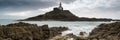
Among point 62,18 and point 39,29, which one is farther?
point 62,18

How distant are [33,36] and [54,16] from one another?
101 meters

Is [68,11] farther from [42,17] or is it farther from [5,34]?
[5,34]

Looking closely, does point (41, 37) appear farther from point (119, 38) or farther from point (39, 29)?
point (119, 38)

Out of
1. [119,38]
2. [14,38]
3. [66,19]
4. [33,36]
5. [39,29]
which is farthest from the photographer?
[66,19]

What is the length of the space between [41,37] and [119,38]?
8.92 m

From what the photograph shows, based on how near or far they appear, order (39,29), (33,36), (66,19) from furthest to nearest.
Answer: (66,19) → (39,29) → (33,36)

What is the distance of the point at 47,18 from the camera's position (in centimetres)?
12388

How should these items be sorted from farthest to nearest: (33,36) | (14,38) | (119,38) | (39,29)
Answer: (39,29)
(33,36)
(14,38)
(119,38)

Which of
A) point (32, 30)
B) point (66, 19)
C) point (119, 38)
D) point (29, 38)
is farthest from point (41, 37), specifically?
point (66, 19)

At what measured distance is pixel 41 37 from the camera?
25297 mm

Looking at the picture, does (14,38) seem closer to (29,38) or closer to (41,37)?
(29,38)

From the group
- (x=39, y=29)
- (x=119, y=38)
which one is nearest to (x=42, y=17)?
(x=39, y=29)

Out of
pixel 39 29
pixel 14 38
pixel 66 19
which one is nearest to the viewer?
pixel 14 38

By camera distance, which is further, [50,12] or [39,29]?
[50,12]
